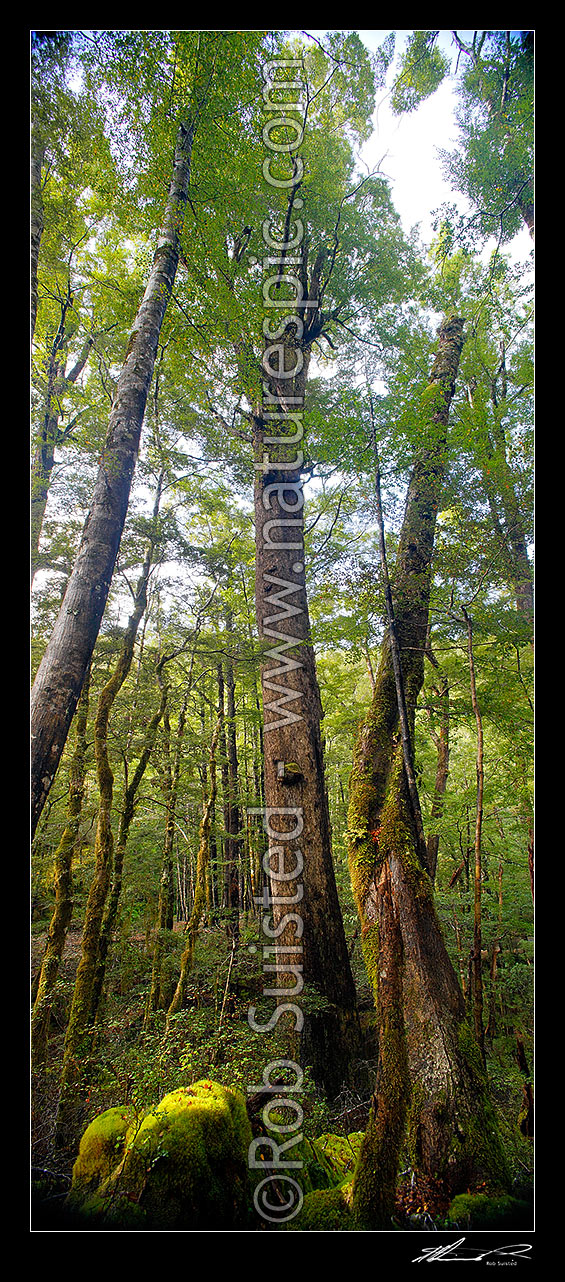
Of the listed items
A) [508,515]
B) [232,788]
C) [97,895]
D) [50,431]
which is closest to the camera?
[508,515]

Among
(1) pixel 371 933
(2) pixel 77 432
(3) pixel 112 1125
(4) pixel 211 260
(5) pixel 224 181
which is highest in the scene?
(5) pixel 224 181

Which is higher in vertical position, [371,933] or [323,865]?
[323,865]

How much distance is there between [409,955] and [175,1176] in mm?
1417

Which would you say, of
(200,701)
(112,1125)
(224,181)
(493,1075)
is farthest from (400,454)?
(493,1075)

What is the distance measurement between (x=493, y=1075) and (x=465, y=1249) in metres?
1.60

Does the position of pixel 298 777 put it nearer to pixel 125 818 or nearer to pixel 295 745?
pixel 295 745

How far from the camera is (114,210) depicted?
4.14m

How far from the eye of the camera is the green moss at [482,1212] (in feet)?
6.09

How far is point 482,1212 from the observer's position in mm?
1865

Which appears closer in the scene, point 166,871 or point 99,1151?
point 99,1151

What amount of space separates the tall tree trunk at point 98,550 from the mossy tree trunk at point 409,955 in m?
2.03

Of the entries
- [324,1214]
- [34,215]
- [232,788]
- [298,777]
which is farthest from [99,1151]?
[34,215]

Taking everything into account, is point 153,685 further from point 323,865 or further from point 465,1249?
point 465,1249
